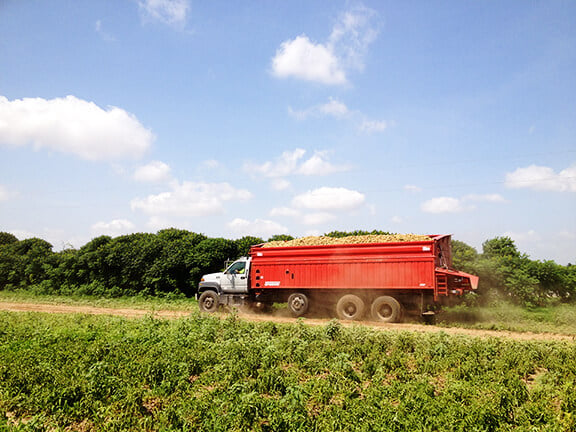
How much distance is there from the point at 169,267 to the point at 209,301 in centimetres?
616

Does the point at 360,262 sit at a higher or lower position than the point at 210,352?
higher

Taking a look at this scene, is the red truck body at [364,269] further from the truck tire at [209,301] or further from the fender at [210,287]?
the truck tire at [209,301]

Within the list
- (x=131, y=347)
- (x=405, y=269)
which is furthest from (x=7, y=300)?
(x=405, y=269)

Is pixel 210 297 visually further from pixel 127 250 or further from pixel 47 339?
pixel 127 250

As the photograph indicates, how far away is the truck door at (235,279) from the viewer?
57.1 feet

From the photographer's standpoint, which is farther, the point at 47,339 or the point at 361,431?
the point at 47,339

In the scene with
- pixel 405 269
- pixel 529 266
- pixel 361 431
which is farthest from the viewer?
pixel 529 266

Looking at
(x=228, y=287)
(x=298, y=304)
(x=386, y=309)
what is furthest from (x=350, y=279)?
(x=228, y=287)

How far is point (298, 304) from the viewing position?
16266 millimetres

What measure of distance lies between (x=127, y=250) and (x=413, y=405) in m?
22.2

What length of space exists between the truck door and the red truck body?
53 centimetres

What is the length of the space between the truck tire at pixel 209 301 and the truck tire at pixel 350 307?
18.7 ft

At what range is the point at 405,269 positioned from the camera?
14258 millimetres

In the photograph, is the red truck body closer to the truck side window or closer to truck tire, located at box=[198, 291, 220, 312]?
the truck side window
